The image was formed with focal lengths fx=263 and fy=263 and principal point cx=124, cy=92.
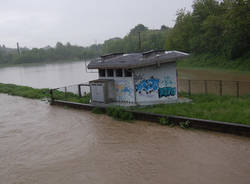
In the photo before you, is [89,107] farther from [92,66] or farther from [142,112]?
[142,112]

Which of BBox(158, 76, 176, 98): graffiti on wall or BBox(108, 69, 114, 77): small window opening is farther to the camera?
BBox(108, 69, 114, 77): small window opening

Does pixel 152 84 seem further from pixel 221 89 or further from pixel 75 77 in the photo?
pixel 75 77

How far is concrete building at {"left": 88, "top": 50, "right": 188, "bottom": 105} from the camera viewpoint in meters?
14.6

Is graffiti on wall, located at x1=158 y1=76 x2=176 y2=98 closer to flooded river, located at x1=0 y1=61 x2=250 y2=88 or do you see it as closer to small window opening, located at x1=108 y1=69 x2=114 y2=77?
small window opening, located at x1=108 y1=69 x2=114 y2=77

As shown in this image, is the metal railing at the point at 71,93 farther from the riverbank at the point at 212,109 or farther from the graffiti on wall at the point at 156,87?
the riverbank at the point at 212,109

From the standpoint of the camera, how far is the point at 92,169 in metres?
8.85

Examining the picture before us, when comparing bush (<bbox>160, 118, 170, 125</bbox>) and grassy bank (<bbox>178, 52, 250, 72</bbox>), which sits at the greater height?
grassy bank (<bbox>178, 52, 250, 72</bbox>)

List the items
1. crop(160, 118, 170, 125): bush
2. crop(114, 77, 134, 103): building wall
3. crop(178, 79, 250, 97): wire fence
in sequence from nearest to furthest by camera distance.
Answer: crop(160, 118, 170, 125): bush → crop(114, 77, 134, 103): building wall → crop(178, 79, 250, 97): wire fence

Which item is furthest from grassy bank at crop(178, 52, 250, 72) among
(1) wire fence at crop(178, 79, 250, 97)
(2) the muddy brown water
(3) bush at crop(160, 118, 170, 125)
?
(2) the muddy brown water

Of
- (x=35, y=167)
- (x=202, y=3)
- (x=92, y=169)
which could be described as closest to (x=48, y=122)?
(x=35, y=167)

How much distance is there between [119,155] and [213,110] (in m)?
5.35

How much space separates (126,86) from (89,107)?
3.05 m

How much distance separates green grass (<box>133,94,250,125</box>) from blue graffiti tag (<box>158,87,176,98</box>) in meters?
1.02

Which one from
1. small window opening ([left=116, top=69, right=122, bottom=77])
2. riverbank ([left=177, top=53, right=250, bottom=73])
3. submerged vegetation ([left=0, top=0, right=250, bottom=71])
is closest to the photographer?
small window opening ([left=116, top=69, right=122, bottom=77])
